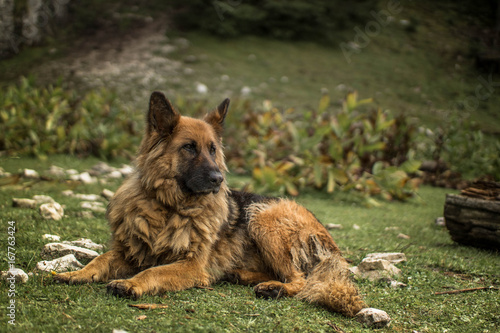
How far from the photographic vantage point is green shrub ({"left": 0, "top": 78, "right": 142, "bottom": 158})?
300 inches

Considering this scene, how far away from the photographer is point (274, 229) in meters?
3.71

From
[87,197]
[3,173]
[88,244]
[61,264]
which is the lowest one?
[3,173]

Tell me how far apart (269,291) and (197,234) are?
2.48 feet

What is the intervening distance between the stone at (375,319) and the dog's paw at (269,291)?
67 cm

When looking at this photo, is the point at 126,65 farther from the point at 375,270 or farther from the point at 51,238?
the point at 375,270

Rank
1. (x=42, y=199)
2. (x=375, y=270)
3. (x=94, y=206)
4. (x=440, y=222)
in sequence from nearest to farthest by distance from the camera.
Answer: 1. (x=375, y=270)
2. (x=42, y=199)
3. (x=94, y=206)
4. (x=440, y=222)

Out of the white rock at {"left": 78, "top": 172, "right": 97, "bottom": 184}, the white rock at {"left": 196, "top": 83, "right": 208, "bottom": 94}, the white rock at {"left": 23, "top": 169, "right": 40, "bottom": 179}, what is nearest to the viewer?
the white rock at {"left": 23, "top": 169, "right": 40, "bottom": 179}

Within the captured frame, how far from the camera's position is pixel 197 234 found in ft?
11.2

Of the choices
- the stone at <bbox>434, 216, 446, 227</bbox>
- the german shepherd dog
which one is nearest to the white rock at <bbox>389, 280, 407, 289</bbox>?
the german shepherd dog

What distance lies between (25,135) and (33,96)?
4.24 ft

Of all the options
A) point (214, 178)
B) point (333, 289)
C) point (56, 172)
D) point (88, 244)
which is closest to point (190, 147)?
point (214, 178)

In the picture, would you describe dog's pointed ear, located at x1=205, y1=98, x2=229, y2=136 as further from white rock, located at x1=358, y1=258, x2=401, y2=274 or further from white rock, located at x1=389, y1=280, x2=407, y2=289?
white rock, located at x1=389, y1=280, x2=407, y2=289

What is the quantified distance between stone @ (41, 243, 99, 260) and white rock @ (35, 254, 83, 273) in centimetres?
19

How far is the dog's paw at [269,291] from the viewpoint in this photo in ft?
10.3
